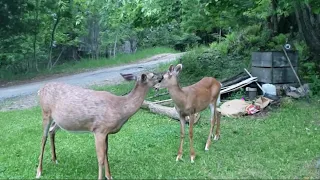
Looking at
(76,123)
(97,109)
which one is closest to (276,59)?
(97,109)

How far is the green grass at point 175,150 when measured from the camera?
607cm

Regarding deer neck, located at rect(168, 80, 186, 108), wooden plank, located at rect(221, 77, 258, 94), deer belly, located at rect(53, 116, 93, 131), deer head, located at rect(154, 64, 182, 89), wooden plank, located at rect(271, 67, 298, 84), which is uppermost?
deer head, located at rect(154, 64, 182, 89)

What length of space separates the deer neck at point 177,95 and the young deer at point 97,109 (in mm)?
818

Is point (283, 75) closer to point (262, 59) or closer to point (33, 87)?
point (262, 59)

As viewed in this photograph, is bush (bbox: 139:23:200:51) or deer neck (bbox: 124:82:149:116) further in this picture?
bush (bbox: 139:23:200:51)

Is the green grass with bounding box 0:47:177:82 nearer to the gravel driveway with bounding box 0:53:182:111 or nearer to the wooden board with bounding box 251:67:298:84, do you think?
the gravel driveway with bounding box 0:53:182:111

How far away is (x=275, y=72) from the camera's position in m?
12.1

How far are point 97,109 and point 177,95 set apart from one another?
5.37 feet

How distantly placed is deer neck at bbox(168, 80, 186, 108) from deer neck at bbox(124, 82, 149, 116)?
1.05 meters

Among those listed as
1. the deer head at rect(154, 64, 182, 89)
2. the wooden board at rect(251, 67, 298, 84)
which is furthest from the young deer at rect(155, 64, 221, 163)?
the wooden board at rect(251, 67, 298, 84)

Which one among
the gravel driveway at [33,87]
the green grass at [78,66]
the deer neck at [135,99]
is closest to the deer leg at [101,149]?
the deer neck at [135,99]

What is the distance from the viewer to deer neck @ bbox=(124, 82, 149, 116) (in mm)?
5536

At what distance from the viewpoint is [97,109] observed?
5.46 metres

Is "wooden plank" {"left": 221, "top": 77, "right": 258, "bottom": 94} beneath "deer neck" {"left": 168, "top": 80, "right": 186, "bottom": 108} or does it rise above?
beneath
